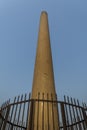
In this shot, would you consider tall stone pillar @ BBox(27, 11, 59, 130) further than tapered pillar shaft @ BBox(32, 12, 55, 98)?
No

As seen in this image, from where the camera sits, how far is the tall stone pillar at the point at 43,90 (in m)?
6.35

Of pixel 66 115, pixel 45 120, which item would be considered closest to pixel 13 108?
pixel 45 120

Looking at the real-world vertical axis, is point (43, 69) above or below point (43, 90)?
above

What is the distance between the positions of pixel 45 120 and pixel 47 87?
1.47 m

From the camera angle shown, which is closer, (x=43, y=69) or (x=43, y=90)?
(x=43, y=90)

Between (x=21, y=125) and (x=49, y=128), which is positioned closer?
(x=49, y=128)

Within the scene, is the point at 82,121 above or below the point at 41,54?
below

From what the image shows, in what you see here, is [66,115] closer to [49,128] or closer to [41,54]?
[49,128]

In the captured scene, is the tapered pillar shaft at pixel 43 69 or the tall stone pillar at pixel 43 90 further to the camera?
the tapered pillar shaft at pixel 43 69

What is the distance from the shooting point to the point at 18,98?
251 inches

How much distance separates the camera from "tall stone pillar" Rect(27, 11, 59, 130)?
635 centimetres

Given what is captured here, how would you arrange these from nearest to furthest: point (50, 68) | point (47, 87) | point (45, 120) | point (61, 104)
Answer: point (61, 104)
point (45, 120)
point (47, 87)
point (50, 68)

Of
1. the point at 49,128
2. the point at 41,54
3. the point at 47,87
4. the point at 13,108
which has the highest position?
the point at 41,54

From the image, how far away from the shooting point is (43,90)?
25.1 ft
